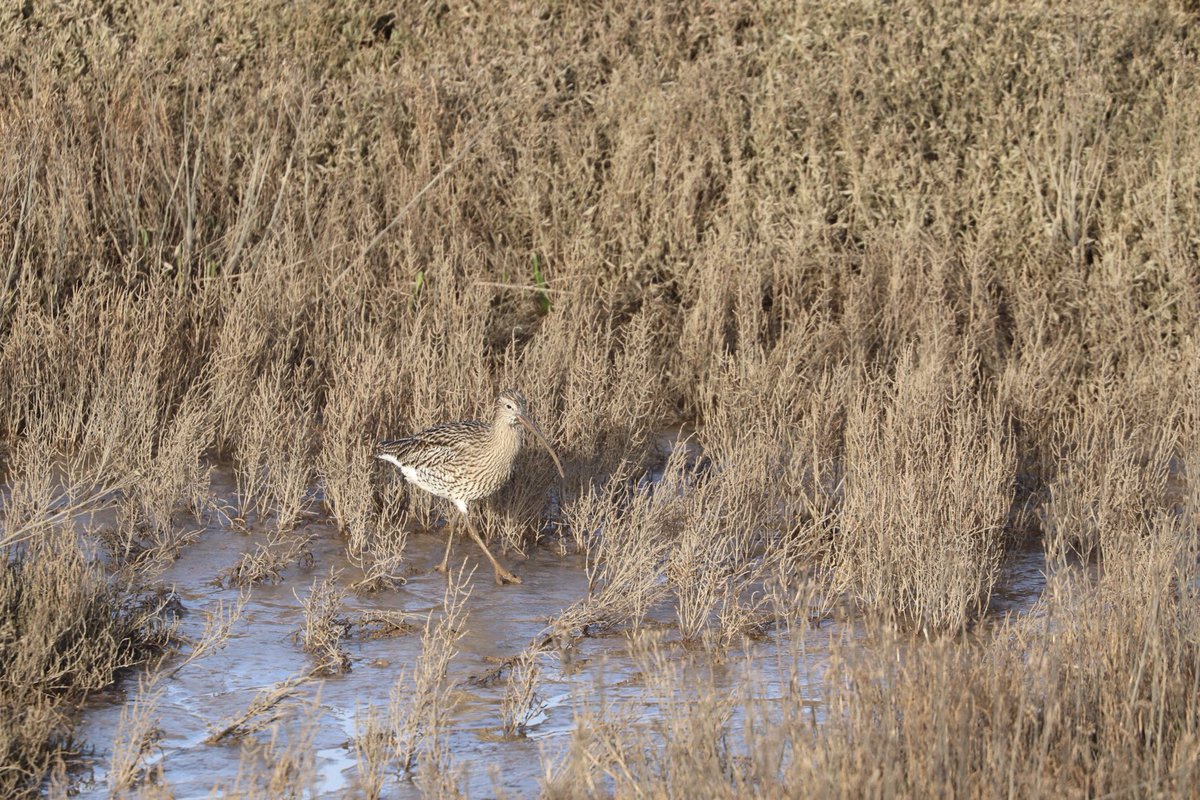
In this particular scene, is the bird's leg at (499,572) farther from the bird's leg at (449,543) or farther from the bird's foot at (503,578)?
the bird's leg at (449,543)

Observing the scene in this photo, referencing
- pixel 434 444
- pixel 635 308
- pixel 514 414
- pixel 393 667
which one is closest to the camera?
pixel 393 667

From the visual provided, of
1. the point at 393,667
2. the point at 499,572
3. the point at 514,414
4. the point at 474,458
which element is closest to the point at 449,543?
the point at 499,572

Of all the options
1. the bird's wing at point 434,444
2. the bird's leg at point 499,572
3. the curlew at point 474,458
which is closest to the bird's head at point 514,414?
the curlew at point 474,458

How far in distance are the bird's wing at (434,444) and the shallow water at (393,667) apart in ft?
1.53

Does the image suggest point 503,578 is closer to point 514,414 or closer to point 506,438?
point 506,438

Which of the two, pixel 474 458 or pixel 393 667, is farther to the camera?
pixel 474 458

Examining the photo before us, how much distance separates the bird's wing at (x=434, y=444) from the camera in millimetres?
6816

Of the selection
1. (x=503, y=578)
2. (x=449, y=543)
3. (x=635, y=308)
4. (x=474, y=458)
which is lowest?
(x=503, y=578)

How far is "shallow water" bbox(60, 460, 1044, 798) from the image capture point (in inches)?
186

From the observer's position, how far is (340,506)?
7.05 m

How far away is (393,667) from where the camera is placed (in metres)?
5.64

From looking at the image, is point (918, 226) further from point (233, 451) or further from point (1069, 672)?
point (1069, 672)

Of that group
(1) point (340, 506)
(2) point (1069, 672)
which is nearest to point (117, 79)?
(1) point (340, 506)

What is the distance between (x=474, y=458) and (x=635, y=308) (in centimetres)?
318
